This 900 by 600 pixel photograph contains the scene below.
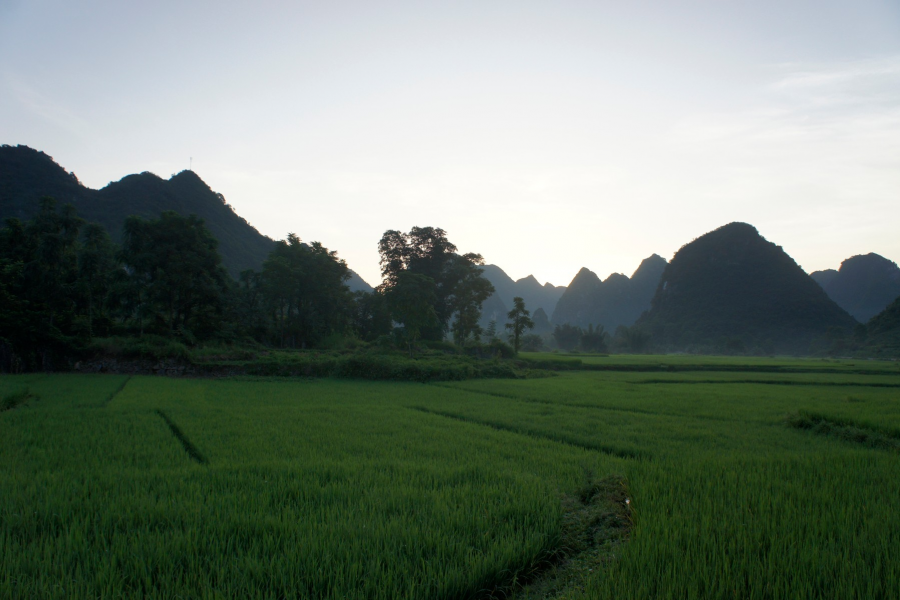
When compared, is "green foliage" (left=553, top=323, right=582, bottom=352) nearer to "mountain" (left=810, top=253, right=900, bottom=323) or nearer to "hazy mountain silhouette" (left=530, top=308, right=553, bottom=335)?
"hazy mountain silhouette" (left=530, top=308, right=553, bottom=335)

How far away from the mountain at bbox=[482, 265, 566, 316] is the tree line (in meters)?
123

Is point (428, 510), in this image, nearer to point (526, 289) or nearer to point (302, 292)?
point (302, 292)

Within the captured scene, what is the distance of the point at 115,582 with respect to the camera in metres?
Result: 2.31

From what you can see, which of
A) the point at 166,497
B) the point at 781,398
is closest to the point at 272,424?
the point at 166,497

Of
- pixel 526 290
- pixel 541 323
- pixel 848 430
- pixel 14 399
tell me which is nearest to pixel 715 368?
pixel 848 430

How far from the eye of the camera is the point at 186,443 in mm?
6281

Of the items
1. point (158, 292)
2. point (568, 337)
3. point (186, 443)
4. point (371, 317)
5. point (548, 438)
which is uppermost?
point (158, 292)

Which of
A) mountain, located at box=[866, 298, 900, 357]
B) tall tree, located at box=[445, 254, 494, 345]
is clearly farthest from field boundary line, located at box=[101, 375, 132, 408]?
mountain, located at box=[866, 298, 900, 357]

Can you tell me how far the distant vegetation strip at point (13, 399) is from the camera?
9.07 metres

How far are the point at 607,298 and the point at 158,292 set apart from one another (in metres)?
129

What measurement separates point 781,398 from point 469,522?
14319mm

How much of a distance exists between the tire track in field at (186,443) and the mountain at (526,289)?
143926 millimetres

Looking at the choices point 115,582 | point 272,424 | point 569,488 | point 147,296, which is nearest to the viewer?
point 115,582

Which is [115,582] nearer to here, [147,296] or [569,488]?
[569,488]
